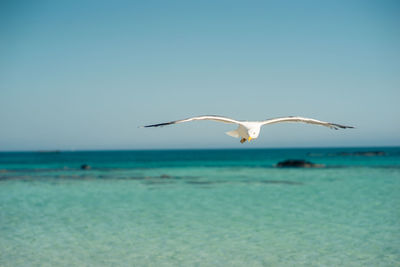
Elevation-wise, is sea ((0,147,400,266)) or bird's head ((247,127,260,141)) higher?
bird's head ((247,127,260,141))

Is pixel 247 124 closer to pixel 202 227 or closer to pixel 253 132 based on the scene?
pixel 253 132

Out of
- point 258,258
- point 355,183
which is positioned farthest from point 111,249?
point 355,183

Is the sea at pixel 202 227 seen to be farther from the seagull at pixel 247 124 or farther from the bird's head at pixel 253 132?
the bird's head at pixel 253 132

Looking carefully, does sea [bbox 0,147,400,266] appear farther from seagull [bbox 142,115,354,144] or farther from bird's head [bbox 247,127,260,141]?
bird's head [bbox 247,127,260,141]

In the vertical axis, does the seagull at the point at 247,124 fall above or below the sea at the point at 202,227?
above

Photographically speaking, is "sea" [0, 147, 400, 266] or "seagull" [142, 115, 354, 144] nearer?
"seagull" [142, 115, 354, 144]

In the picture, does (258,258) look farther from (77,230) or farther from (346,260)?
(77,230)

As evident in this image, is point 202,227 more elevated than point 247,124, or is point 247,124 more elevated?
point 247,124

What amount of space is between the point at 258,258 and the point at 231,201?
1130cm

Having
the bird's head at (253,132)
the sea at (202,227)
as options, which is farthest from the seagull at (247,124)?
the sea at (202,227)

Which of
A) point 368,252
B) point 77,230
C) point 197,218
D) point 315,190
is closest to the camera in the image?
point 368,252

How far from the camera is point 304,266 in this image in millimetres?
12680

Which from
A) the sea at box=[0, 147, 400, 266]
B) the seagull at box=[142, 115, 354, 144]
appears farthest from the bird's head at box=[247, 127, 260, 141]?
the sea at box=[0, 147, 400, 266]

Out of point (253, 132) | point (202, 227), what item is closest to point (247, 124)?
point (253, 132)
